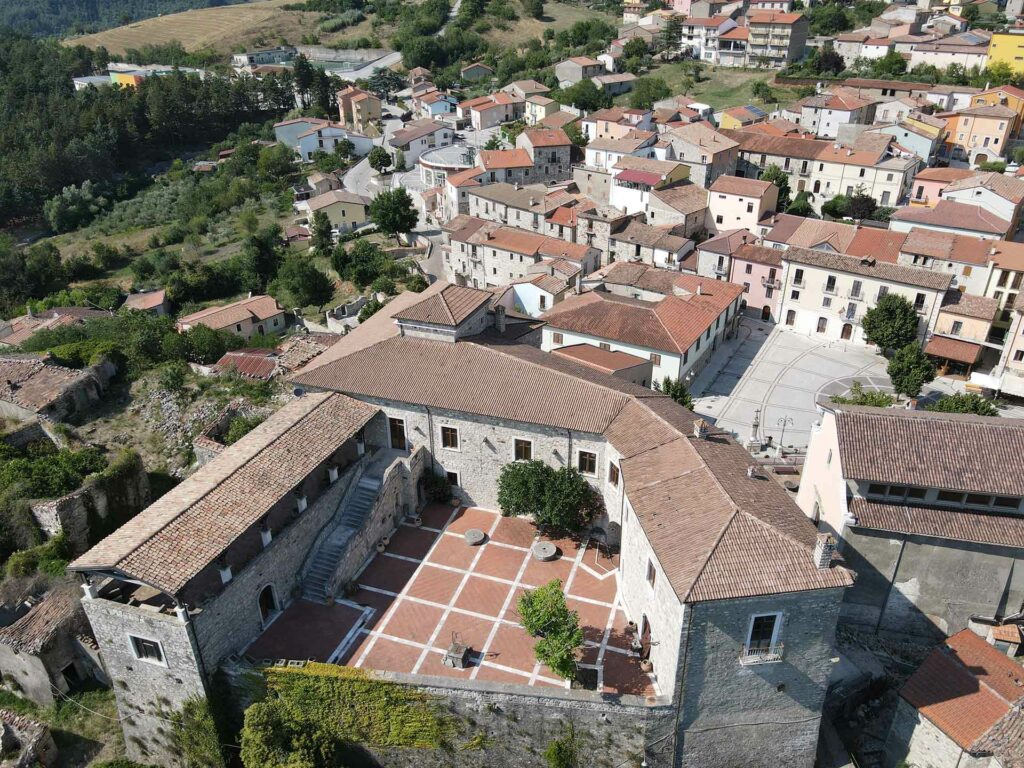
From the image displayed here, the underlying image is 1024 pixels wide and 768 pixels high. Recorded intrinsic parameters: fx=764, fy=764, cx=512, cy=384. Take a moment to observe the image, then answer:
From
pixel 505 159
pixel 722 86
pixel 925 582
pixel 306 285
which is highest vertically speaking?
pixel 722 86

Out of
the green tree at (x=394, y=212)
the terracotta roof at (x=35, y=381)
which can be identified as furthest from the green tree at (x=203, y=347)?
the green tree at (x=394, y=212)

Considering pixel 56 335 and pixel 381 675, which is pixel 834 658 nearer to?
pixel 381 675

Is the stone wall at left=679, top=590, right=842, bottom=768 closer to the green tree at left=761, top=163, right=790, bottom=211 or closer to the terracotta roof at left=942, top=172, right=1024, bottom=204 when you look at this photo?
the terracotta roof at left=942, top=172, right=1024, bottom=204

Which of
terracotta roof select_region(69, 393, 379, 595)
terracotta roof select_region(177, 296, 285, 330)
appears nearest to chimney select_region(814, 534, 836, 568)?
terracotta roof select_region(69, 393, 379, 595)

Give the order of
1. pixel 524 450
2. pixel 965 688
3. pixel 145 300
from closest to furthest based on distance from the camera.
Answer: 1. pixel 965 688
2. pixel 524 450
3. pixel 145 300

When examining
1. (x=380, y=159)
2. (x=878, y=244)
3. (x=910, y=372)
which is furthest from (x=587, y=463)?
(x=380, y=159)

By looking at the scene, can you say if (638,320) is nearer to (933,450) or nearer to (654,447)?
(654,447)

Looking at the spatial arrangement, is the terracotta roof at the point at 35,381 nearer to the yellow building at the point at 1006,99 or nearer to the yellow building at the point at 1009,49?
the yellow building at the point at 1006,99
